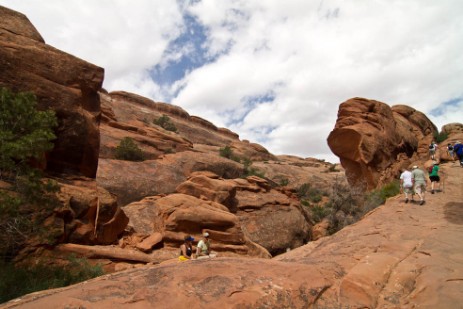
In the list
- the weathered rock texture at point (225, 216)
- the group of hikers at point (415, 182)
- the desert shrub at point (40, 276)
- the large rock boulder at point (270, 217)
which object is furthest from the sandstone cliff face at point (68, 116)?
the group of hikers at point (415, 182)

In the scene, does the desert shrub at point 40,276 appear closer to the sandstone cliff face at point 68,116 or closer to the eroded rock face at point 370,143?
the sandstone cliff face at point 68,116

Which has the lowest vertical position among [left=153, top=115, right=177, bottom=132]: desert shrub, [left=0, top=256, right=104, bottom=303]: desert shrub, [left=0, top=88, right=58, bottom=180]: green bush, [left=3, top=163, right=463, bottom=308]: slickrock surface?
[left=0, top=256, right=104, bottom=303]: desert shrub

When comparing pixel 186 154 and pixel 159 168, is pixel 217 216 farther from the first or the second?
pixel 186 154

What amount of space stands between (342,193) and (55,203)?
2372 cm

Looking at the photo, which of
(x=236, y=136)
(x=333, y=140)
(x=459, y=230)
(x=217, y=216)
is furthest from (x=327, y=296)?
(x=236, y=136)

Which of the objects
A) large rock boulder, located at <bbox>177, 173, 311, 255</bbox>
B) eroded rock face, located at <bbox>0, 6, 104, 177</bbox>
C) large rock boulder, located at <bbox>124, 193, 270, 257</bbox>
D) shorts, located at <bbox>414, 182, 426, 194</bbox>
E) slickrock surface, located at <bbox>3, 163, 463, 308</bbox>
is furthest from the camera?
large rock boulder, located at <bbox>177, 173, 311, 255</bbox>

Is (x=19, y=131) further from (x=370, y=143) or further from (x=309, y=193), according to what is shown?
(x=309, y=193)

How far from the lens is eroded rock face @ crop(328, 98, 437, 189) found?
2558 centimetres

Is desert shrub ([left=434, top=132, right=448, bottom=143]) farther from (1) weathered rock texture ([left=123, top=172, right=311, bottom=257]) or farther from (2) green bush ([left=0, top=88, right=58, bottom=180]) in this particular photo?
(2) green bush ([left=0, top=88, right=58, bottom=180])

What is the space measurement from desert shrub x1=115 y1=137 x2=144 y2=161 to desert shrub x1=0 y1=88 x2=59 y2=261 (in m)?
21.1

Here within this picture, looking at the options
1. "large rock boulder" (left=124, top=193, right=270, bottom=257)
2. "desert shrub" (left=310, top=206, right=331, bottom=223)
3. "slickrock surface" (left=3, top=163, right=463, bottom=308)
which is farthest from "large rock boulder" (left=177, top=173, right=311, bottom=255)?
"slickrock surface" (left=3, top=163, right=463, bottom=308)

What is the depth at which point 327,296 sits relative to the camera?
15.1 feet

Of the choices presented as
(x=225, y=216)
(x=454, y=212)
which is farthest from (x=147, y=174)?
(x=454, y=212)

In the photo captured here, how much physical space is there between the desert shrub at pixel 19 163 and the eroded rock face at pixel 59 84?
12.0ft
